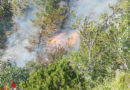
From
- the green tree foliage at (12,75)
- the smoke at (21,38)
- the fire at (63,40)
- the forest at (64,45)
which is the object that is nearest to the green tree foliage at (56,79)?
the forest at (64,45)

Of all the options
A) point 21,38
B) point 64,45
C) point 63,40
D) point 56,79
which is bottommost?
point 21,38

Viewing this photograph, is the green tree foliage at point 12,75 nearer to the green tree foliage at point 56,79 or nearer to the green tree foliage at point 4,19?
the green tree foliage at point 56,79

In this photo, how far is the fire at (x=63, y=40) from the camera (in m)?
22.5

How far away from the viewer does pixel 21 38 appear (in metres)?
27.0

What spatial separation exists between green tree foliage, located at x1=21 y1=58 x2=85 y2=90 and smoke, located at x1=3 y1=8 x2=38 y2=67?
16077mm

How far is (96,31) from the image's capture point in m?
17.1

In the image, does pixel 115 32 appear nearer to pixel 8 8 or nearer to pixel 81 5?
pixel 81 5

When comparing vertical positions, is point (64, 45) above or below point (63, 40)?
below

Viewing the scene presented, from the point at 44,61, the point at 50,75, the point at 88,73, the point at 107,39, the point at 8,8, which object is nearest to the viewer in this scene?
the point at 50,75

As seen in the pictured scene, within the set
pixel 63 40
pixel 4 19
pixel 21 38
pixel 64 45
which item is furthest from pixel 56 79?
pixel 4 19

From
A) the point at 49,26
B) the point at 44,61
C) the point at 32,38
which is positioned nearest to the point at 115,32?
the point at 44,61

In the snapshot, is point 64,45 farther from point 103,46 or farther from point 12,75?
point 12,75

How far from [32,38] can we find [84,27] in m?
9.22

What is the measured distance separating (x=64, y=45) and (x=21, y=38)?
6819mm
